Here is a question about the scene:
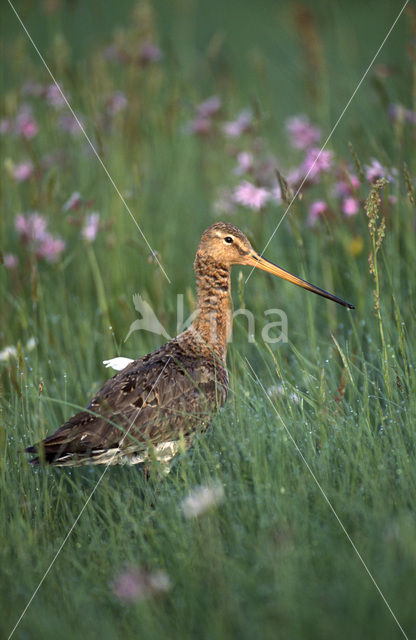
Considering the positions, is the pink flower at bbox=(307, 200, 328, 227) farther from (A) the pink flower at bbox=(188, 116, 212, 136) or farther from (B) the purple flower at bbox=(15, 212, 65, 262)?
(A) the pink flower at bbox=(188, 116, 212, 136)

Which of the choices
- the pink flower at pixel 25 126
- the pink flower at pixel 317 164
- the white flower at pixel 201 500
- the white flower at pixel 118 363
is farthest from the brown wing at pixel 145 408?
the pink flower at pixel 25 126

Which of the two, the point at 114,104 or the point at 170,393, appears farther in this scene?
the point at 114,104

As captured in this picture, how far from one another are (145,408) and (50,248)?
6.50ft

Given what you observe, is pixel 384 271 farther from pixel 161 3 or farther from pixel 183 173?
pixel 161 3

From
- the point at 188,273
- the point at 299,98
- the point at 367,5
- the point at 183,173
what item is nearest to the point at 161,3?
the point at 367,5

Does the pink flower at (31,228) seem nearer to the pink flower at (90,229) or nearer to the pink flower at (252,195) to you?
the pink flower at (90,229)

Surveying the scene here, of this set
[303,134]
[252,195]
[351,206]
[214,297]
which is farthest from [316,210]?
[303,134]

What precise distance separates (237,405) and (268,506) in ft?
2.58

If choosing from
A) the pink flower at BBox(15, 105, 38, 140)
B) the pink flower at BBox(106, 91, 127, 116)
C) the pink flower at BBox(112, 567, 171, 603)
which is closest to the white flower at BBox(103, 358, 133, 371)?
the pink flower at BBox(112, 567, 171, 603)

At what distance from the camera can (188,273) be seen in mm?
5828

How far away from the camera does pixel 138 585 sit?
2604 millimetres

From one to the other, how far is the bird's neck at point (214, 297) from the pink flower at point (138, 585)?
1831 millimetres

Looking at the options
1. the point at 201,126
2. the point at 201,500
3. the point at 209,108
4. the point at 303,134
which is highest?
the point at 209,108

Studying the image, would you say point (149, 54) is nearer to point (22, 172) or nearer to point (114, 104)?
point (114, 104)
